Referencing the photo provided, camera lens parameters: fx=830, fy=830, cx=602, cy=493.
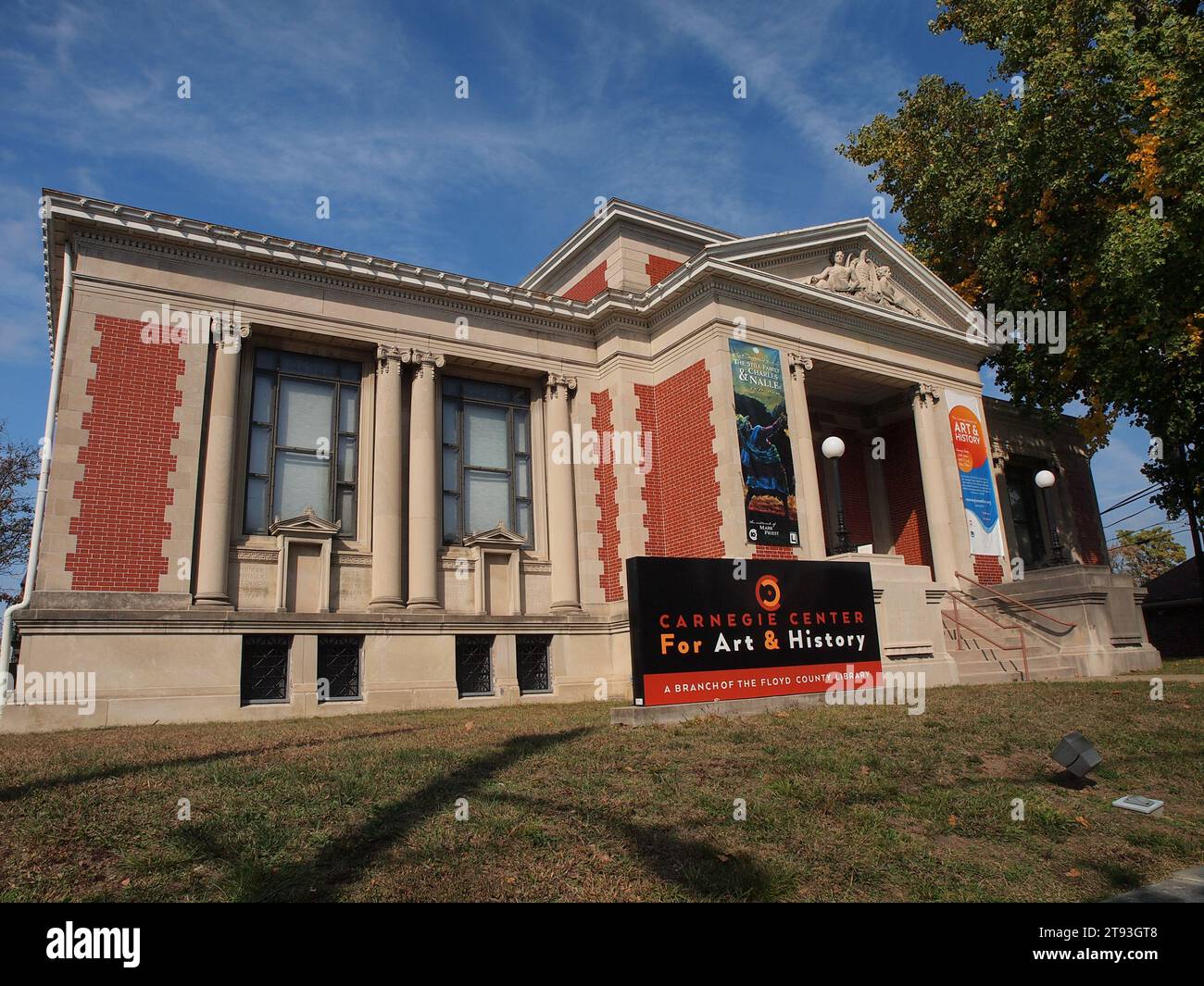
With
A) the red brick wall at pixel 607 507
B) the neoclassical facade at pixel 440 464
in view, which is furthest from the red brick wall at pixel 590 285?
the red brick wall at pixel 607 507

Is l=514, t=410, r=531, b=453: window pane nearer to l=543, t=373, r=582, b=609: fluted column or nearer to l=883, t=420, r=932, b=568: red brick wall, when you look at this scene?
l=543, t=373, r=582, b=609: fluted column

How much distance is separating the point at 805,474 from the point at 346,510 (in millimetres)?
10672

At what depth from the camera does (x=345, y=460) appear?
1873cm

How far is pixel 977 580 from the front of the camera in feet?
73.4

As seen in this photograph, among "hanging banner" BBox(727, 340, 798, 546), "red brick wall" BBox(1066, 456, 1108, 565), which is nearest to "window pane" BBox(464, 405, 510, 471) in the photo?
"hanging banner" BBox(727, 340, 798, 546)

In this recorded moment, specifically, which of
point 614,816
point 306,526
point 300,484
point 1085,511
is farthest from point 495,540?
point 1085,511

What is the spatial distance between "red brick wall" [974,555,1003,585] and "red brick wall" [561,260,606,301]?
12.8 meters

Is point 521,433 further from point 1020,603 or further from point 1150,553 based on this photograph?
point 1150,553

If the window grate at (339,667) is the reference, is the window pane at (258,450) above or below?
above

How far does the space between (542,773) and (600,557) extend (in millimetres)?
13131

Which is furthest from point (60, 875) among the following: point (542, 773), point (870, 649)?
point (870, 649)

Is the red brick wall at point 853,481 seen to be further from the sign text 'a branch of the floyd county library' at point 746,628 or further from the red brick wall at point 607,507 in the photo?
the sign text 'a branch of the floyd county library' at point 746,628

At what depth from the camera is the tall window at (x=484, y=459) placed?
19969mm

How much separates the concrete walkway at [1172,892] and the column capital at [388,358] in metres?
16.8
